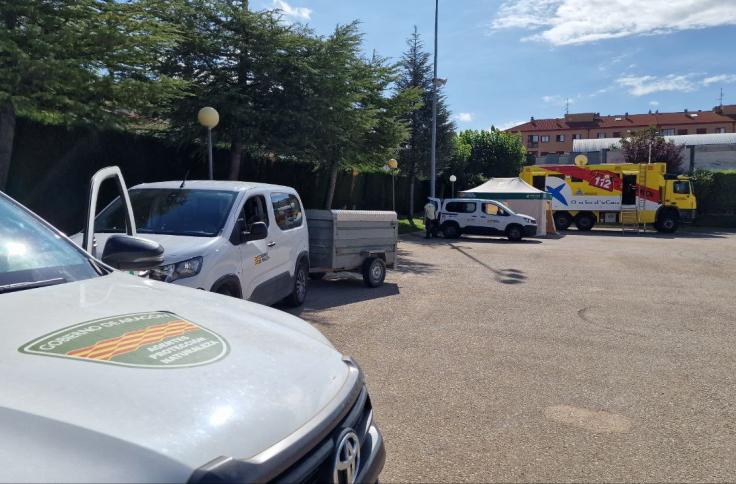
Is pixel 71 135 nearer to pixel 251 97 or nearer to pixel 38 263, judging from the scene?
pixel 251 97

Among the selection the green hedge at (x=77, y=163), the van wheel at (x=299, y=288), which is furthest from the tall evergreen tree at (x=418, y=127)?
the van wheel at (x=299, y=288)

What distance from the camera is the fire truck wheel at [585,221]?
29067 mm

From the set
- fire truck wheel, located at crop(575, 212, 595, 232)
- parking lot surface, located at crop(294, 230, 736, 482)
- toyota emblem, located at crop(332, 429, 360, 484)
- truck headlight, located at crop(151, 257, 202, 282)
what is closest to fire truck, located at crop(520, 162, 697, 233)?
fire truck wheel, located at crop(575, 212, 595, 232)

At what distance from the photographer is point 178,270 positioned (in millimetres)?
5516

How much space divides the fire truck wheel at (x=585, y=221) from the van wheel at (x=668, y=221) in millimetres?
2937

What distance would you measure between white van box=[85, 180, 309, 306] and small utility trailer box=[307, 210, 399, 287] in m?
1.61

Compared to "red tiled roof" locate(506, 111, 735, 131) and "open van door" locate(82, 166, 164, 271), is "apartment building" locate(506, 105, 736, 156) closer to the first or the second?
"red tiled roof" locate(506, 111, 735, 131)

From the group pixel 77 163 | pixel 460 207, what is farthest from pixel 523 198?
pixel 77 163

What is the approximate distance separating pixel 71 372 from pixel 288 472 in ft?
2.26

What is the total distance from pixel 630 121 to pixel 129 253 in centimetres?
10966

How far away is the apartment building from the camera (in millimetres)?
95062

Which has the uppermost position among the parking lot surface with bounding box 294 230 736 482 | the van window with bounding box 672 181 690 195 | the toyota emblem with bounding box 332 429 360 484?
the van window with bounding box 672 181 690 195

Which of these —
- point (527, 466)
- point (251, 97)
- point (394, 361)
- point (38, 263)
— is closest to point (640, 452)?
point (527, 466)

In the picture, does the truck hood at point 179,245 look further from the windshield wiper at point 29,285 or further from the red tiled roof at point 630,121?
the red tiled roof at point 630,121
